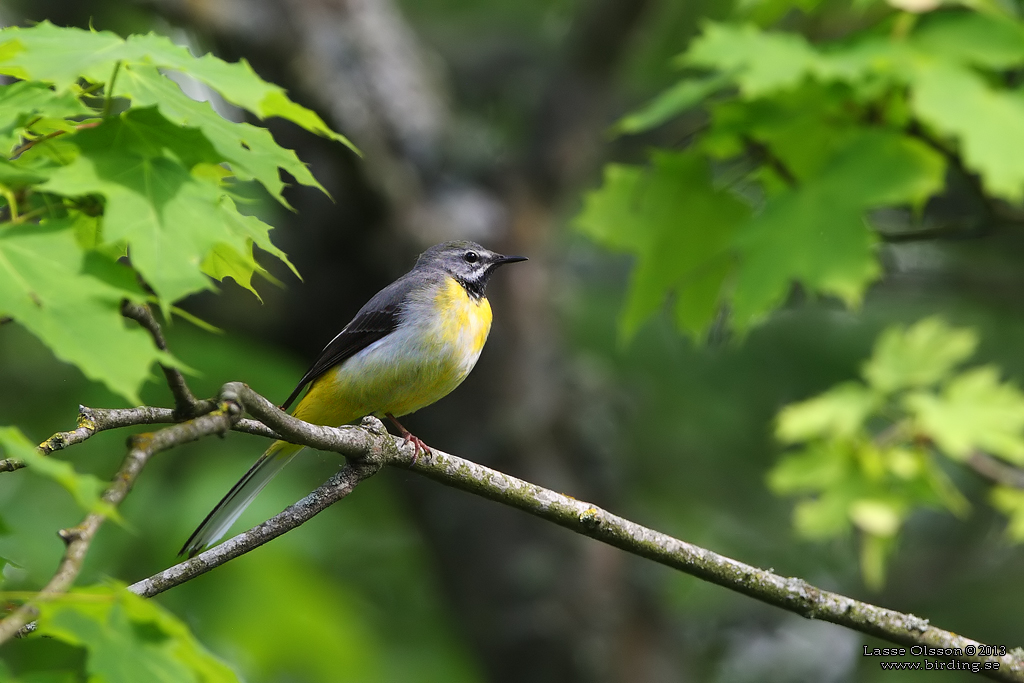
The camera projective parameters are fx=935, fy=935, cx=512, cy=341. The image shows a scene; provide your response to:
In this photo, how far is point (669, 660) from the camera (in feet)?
27.0

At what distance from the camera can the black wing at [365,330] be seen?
446cm

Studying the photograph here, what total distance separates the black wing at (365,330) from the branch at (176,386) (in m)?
2.25

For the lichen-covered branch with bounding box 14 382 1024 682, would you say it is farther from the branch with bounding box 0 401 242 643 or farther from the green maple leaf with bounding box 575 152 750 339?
the green maple leaf with bounding box 575 152 750 339

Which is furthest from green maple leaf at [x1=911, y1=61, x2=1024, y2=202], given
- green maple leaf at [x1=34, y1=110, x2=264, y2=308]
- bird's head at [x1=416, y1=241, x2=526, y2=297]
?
green maple leaf at [x1=34, y1=110, x2=264, y2=308]

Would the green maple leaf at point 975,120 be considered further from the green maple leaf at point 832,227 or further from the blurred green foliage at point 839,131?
the green maple leaf at point 832,227

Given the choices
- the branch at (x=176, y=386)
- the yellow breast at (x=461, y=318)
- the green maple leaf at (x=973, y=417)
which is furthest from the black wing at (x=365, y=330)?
the green maple leaf at (x=973, y=417)

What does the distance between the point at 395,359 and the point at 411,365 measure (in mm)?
89

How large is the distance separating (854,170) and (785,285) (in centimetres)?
64

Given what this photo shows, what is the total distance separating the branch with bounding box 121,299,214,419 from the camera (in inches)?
81.7

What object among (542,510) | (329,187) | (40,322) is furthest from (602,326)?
(40,322)

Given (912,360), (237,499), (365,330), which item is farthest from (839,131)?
(237,499)

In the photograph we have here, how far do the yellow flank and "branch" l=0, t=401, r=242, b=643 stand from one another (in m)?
2.03

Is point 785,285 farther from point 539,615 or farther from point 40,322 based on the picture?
point 539,615

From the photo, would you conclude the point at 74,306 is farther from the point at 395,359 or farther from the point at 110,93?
the point at 395,359
